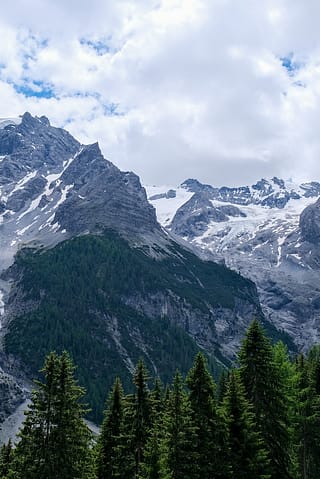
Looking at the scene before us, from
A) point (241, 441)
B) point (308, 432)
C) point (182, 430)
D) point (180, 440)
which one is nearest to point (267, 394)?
point (241, 441)

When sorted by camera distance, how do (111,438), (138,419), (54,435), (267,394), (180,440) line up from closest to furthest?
(54,435) → (180,440) → (267,394) → (138,419) → (111,438)

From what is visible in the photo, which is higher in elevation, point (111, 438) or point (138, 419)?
point (138, 419)

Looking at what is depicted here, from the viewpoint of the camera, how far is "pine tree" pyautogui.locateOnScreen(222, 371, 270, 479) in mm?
32906

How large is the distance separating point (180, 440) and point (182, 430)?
0.59 meters

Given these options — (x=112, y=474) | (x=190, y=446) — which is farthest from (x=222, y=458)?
(x=112, y=474)

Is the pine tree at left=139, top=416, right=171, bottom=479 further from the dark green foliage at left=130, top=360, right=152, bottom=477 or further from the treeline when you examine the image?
the dark green foliage at left=130, top=360, right=152, bottom=477

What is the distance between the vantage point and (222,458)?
3341cm

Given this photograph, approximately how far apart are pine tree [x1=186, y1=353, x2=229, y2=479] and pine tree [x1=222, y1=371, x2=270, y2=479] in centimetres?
58

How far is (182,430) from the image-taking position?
34.0 metres

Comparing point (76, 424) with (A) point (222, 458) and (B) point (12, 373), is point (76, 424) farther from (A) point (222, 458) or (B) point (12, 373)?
(B) point (12, 373)

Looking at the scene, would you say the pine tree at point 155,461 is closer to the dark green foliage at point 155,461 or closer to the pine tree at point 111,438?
the dark green foliage at point 155,461

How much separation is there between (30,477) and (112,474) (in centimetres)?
837

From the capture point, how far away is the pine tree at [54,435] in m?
33.0

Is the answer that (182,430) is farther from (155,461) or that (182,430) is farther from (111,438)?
(111,438)
